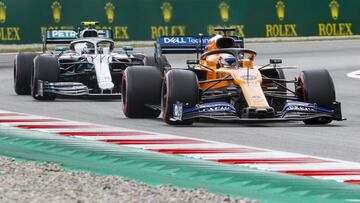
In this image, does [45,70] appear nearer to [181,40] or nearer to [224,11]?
[181,40]

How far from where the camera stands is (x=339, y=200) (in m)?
8.58

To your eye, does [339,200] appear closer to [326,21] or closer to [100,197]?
[100,197]

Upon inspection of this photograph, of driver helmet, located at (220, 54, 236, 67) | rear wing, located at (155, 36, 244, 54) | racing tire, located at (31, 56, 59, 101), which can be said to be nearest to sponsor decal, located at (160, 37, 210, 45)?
rear wing, located at (155, 36, 244, 54)

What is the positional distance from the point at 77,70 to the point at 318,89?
6.88 metres

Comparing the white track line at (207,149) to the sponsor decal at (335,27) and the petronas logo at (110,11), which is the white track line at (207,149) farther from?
the sponsor decal at (335,27)

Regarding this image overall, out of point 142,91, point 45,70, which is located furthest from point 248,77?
point 45,70

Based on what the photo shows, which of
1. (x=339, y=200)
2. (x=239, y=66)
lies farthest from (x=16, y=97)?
(x=339, y=200)

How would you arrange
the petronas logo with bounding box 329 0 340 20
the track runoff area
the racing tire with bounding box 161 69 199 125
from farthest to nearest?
the petronas logo with bounding box 329 0 340 20 → the racing tire with bounding box 161 69 199 125 → the track runoff area

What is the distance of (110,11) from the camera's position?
37.6 m

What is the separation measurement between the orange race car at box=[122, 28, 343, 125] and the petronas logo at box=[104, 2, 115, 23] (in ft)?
69.3

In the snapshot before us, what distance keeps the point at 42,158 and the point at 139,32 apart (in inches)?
1067

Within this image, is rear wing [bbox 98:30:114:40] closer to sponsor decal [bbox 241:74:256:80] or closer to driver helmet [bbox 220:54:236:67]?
driver helmet [bbox 220:54:236:67]

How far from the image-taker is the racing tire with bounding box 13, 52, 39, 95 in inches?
831

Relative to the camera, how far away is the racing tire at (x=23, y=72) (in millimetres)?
21109
